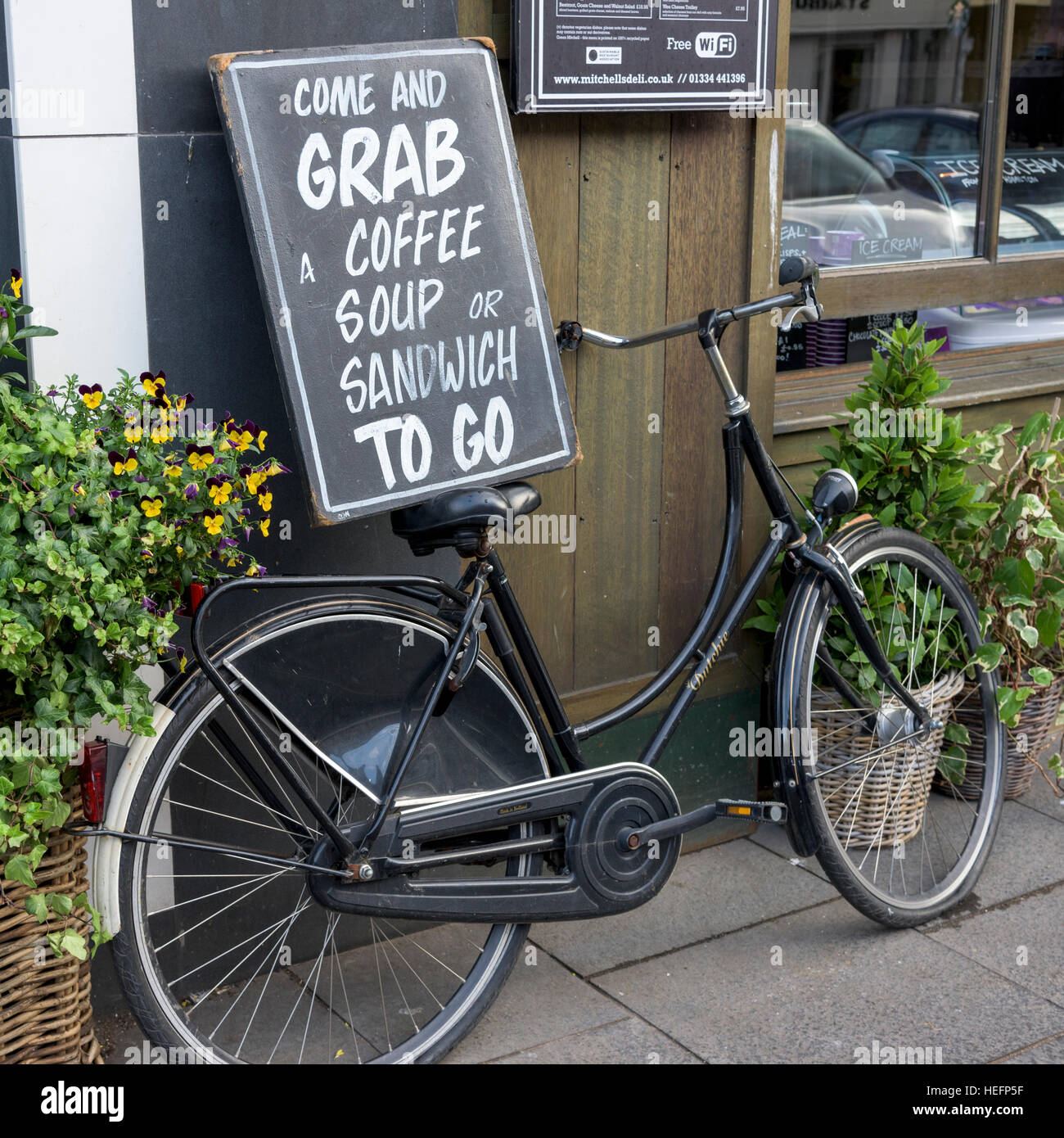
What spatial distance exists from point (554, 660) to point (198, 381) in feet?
3.86

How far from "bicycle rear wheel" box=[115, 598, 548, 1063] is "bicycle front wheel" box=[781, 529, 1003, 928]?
877 mm

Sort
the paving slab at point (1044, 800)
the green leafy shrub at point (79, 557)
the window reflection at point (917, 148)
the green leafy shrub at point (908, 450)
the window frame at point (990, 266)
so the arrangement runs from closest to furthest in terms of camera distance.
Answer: the green leafy shrub at point (79, 557), the green leafy shrub at point (908, 450), the paving slab at point (1044, 800), the window frame at point (990, 266), the window reflection at point (917, 148)

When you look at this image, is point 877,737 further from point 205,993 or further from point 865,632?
point 205,993

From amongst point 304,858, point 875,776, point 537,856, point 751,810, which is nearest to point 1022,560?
point 875,776

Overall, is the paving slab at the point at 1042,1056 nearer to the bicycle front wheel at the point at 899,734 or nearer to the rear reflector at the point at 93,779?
the bicycle front wheel at the point at 899,734

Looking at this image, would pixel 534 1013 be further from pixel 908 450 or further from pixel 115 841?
pixel 908 450

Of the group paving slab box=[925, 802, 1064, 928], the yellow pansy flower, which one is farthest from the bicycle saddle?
paving slab box=[925, 802, 1064, 928]

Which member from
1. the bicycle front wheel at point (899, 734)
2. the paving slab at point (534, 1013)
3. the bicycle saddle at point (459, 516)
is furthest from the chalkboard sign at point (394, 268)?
the paving slab at point (534, 1013)

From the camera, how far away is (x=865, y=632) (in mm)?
3262

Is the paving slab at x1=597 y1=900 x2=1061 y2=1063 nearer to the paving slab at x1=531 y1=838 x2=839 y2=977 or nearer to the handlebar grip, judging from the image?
the paving slab at x1=531 y1=838 x2=839 y2=977

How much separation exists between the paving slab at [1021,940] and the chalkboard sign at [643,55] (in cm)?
211

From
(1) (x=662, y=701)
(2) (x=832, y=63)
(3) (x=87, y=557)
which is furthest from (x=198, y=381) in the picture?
(2) (x=832, y=63)

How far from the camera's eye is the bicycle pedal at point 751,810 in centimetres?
305

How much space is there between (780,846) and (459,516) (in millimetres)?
1739
